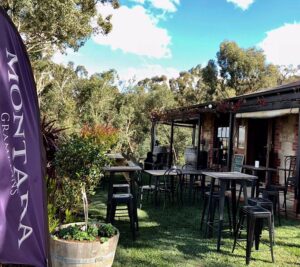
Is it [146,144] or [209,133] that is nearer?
[209,133]

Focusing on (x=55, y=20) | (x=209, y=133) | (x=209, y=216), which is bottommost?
(x=209, y=216)

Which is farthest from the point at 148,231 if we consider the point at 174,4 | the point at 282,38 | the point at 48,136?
the point at 282,38

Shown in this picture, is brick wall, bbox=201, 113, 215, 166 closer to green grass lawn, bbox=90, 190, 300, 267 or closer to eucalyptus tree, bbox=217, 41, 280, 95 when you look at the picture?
green grass lawn, bbox=90, 190, 300, 267

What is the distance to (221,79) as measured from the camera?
22.1 meters

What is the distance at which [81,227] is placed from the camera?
303 cm

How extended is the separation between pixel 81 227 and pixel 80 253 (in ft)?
1.22

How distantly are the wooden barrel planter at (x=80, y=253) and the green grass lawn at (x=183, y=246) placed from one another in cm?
80

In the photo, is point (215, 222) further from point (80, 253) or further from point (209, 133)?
point (209, 133)

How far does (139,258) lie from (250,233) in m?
Result: 1.22

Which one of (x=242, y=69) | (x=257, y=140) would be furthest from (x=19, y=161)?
(x=242, y=69)

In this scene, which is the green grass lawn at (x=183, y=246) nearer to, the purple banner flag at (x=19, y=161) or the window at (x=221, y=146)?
the purple banner flag at (x=19, y=161)

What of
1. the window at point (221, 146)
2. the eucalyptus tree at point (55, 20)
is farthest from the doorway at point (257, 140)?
the eucalyptus tree at point (55, 20)

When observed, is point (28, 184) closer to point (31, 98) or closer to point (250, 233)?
point (31, 98)

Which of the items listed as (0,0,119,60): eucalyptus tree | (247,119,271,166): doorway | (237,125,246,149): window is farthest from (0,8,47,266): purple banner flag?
(237,125,246,149): window
